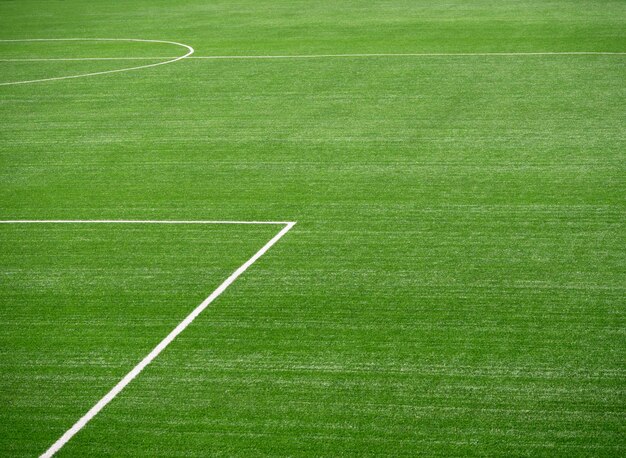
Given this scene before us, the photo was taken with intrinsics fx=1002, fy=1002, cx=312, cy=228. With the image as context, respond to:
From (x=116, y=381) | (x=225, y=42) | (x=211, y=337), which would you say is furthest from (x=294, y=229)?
(x=225, y=42)

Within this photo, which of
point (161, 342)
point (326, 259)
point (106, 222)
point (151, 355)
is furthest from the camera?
point (106, 222)

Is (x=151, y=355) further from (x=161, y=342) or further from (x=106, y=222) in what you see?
(x=106, y=222)

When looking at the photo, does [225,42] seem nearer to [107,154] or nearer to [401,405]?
[107,154]

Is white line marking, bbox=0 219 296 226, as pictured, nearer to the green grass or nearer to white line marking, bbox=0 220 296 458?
white line marking, bbox=0 220 296 458

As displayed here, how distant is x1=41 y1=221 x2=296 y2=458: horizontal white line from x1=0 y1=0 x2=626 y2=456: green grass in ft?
0.18

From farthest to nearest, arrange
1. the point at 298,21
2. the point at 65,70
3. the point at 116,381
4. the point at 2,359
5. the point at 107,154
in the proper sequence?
the point at 298,21 < the point at 65,70 < the point at 107,154 < the point at 2,359 < the point at 116,381

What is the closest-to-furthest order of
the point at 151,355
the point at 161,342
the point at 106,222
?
the point at 151,355
the point at 161,342
the point at 106,222

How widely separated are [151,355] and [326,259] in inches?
74.6

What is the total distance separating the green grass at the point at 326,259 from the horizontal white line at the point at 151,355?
0.06 meters

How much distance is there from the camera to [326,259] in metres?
7.52

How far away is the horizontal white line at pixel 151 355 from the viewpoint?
5.13 meters

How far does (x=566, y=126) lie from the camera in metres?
11.1

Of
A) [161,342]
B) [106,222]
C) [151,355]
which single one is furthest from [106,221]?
[151,355]

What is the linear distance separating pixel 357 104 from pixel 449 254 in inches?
210
